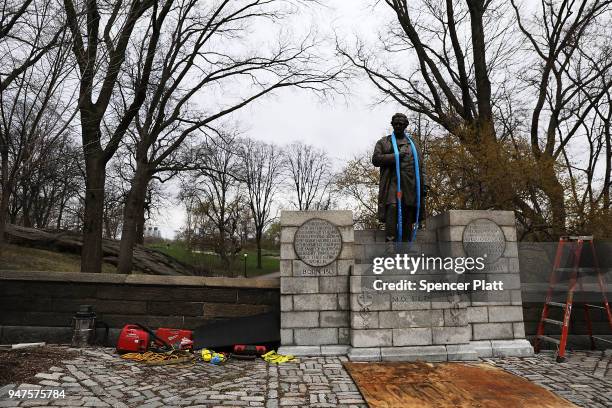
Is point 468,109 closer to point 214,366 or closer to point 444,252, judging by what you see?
point 444,252

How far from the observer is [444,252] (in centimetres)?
644

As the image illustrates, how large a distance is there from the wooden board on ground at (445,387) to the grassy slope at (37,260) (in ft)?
52.0

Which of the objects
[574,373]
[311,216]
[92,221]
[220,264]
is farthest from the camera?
[220,264]

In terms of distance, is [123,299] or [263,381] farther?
[123,299]

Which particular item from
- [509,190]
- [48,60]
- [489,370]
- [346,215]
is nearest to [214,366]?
[346,215]

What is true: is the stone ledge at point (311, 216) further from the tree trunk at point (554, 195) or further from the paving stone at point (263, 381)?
the tree trunk at point (554, 195)

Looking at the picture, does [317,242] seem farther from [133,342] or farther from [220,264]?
[220,264]

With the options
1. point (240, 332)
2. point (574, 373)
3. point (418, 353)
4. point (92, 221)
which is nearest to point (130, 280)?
point (240, 332)

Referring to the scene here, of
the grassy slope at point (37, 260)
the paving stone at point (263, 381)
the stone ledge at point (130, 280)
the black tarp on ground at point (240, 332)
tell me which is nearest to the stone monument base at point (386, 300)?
the paving stone at point (263, 381)

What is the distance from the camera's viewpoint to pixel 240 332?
242 inches

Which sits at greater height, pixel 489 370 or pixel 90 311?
pixel 90 311

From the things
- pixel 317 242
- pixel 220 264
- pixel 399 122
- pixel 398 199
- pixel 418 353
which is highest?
pixel 399 122

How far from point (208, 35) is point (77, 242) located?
13979 mm

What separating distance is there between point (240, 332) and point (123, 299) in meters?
2.19
